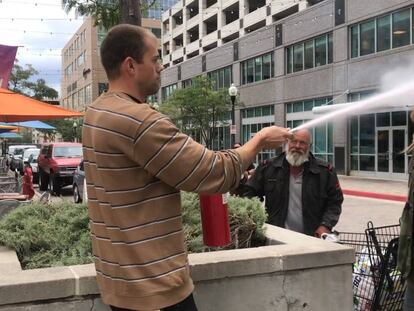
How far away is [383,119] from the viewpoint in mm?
25234

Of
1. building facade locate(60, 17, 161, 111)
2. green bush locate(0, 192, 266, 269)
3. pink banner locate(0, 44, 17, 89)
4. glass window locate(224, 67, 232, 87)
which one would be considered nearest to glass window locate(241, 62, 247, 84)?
glass window locate(224, 67, 232, 87)

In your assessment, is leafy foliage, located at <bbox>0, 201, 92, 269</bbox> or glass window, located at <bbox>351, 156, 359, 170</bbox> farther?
glass window, located at <bbox>351, 156, 359, 170</bbox>

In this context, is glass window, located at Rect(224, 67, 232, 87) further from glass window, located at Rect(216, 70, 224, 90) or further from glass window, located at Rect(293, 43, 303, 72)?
glass window, located at Rect(293, 43, 303, 72)

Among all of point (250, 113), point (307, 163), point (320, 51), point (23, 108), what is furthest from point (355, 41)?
point (307, 163)

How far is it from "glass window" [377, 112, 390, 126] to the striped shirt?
78.9 ft

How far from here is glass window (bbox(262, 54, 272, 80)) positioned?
1425 inches

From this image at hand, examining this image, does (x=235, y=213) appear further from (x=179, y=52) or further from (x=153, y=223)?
(x=179, y=52)

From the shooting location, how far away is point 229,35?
46.8 meters

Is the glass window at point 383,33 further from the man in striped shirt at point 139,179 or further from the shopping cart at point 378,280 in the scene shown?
the man in striped shirt at point 139,179

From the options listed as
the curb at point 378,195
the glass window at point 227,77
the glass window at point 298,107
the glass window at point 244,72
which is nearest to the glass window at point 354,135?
the glass window at point 298,107

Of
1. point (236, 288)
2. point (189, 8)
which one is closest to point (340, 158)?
point (236, 288)

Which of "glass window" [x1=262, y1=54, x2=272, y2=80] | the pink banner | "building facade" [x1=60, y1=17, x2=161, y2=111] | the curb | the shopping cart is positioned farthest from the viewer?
"building facade" [x1=60, y1=17, x2=161, y2=111]

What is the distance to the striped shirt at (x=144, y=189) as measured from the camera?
2.15 m

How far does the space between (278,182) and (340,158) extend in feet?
77.5
